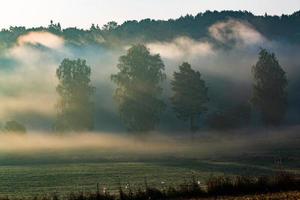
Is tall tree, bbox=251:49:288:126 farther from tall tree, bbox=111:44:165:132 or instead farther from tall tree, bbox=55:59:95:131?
tall tree, bbox=55:59:95:131

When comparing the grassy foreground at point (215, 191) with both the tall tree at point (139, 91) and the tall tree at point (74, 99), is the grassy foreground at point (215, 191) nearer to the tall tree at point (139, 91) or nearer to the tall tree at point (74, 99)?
the tall tree at point (139, 91)

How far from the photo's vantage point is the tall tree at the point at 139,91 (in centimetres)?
10875

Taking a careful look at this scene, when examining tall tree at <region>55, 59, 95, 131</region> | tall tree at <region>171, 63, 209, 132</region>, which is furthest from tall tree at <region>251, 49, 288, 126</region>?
tall tree at <region>55, 59, 95, 131</region>

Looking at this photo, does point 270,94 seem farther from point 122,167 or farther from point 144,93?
point 122,167

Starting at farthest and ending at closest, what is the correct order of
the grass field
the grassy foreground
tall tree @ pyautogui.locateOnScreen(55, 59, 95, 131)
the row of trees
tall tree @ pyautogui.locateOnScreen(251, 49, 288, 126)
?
tall tree @ pyautogui.locateOnScreen(251, 49, 288, 126) < tall tree @ pyautogui.locateOnScreen(55, 59, 95, 131) < the row of trees < the grass field < the grassy foreground

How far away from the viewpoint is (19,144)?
10912 cm

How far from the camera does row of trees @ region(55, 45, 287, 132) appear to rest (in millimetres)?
109812

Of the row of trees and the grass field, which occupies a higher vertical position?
the row of trees

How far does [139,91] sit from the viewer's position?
363 feet

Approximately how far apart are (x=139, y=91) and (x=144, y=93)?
104cm

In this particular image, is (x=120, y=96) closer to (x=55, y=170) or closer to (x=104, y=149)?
(x=104, y=149)

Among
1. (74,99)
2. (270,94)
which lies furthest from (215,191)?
(270,94)

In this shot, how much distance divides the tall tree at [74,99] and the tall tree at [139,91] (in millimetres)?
5147

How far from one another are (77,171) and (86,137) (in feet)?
150
